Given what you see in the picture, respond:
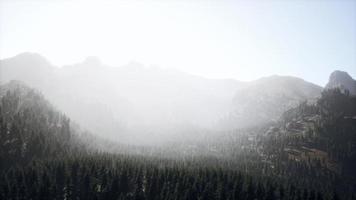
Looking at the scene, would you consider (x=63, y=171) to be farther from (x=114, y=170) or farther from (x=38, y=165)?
(x=114, y=170)

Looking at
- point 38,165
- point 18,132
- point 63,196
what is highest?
point 18,132

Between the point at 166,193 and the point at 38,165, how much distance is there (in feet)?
195

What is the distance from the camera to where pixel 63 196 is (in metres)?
120

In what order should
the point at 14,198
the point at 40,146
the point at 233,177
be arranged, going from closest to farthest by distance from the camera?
the point at 14,198, the point at 233,177, the point at 40,146

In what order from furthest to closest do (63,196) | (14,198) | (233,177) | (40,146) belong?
(40,146) < (233,177) < (63,196) < (14,198)

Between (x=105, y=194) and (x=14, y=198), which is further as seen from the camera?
(x=105, y=194)

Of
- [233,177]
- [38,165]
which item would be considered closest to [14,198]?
[38,165]

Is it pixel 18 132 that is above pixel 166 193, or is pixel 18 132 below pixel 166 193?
above

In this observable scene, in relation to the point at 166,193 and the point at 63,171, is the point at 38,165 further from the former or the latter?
the point at 166,193

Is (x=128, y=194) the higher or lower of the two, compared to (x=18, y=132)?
lower

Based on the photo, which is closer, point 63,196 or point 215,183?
point 63,196

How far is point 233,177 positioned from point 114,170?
198 feet

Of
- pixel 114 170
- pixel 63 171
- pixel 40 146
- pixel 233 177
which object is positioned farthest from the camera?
pixel 40 146

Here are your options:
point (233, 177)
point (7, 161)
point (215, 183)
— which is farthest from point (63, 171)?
point (233, 177)
